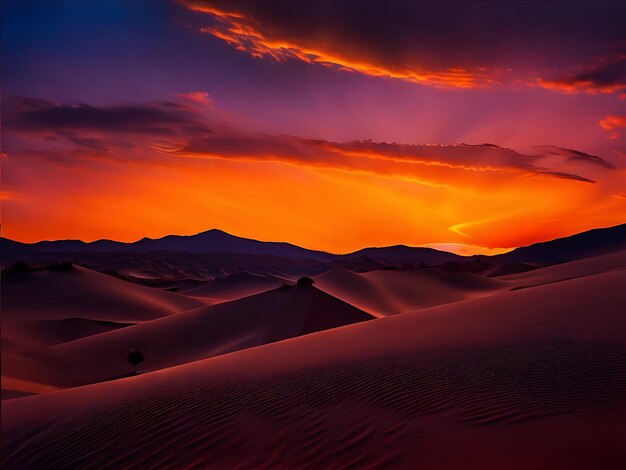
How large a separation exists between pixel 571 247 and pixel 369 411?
182 m

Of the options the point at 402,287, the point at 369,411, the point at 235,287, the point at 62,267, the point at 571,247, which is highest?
the point at 571,247

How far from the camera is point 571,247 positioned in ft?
553

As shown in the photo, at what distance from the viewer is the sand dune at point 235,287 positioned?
239 feet

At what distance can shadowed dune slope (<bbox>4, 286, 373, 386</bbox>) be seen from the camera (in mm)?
24500

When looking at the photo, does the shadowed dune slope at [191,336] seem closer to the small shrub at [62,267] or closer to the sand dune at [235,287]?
the small shrub at [62,267]

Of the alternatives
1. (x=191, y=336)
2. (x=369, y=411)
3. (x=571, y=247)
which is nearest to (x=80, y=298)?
(x=191, y=336)

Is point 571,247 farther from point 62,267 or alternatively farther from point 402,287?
point 62,267

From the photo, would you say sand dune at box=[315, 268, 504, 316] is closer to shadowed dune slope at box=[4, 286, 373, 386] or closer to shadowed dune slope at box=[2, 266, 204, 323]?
shadowed dune slope at box=[4, 286, 373, 386]

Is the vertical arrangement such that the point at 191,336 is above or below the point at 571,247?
below

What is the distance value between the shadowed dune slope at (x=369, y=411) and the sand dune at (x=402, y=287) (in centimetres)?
3378

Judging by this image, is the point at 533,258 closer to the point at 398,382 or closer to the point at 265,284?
the point at 265,284

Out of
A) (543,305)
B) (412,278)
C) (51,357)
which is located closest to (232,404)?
(543,305)

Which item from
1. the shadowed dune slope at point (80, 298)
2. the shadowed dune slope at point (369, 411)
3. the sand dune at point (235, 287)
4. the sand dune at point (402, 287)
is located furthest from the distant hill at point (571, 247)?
the shadowed dune slope at point (369, 411)

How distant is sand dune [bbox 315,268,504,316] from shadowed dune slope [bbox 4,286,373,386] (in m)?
10.5
